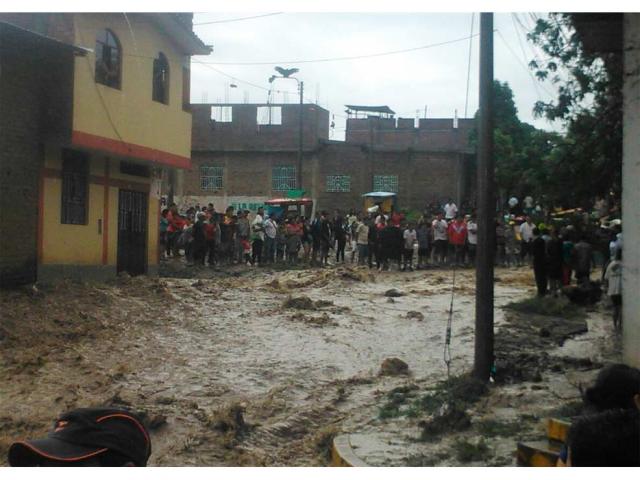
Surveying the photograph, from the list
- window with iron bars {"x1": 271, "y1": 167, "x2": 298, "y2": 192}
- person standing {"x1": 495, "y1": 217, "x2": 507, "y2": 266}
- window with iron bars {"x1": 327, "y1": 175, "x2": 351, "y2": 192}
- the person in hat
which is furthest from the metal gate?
the person in hat

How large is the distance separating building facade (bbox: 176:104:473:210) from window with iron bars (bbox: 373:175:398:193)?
0.03 metres

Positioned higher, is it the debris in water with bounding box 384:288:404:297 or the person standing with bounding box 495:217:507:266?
the person standing with bounding box 495:217:507:266

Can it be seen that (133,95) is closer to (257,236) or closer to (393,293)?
(393,293)

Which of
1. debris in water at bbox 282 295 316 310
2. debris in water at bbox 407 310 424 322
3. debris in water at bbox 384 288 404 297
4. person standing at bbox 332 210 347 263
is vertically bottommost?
debris in water at bbox 407 310 424 322

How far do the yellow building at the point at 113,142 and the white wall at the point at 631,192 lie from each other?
9.12m

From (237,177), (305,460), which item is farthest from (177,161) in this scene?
(305,460)

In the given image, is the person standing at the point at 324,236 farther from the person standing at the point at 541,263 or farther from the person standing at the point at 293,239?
the person standing at the point at 541,263

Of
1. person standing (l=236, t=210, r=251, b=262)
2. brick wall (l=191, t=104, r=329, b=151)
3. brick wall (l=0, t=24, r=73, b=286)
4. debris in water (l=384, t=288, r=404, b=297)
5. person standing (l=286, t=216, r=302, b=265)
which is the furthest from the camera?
person standing (l=286, t=216, r=302, b=265)

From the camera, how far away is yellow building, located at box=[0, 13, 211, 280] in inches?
548

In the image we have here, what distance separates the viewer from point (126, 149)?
15.3 meters

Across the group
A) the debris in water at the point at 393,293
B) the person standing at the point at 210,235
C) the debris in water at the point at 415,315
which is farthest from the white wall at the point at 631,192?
the person standing at the point at 210,235

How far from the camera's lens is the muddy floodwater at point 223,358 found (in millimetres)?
8039

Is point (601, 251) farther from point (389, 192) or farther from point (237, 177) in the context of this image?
point (237, 177)

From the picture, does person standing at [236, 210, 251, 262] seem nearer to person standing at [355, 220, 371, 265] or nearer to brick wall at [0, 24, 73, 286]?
person standing at [355, 220, 371, 265]
